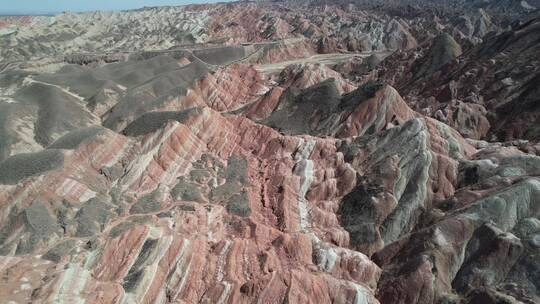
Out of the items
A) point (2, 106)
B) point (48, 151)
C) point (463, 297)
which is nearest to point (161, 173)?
point (48, 151)

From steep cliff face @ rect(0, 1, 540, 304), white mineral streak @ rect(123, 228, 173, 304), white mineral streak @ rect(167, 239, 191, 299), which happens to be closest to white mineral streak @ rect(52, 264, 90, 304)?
steep cliff face @ rect(0, 1, 540, 304)

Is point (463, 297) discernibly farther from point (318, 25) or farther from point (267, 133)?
point (318, 25)

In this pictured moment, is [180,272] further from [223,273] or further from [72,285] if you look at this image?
[72,285]

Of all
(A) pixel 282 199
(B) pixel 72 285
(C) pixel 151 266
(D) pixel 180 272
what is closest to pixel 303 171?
(A) pixel 282 199

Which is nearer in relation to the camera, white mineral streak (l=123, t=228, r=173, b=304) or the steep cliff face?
white mineral streak (l=123, t=228, r=173, b=304)

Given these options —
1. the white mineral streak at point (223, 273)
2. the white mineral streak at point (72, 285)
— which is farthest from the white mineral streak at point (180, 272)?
the white mineral streak at point (72, 285)

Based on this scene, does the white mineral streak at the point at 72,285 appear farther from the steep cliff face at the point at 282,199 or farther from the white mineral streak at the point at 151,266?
the white mineral streak at the point at 151,266

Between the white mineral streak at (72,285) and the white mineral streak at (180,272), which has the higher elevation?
the white mineral streak at (72,285)

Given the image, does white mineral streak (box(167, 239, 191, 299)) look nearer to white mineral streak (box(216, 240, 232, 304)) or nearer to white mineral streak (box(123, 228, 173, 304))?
white mineral streak (box(123, 228, 173, 304))

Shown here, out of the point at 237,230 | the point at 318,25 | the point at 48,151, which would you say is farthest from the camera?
the point at 318,25
